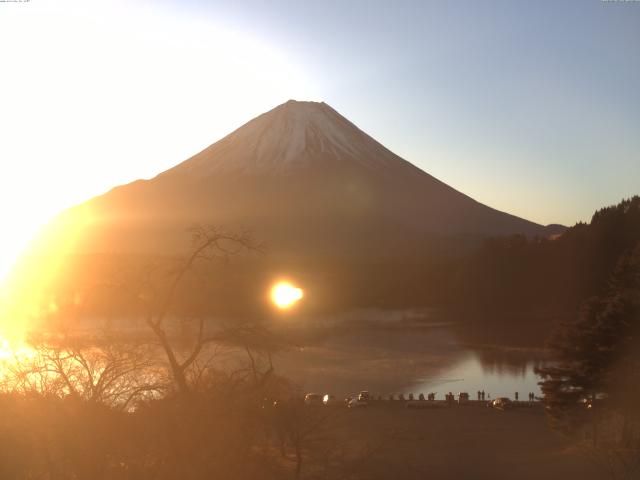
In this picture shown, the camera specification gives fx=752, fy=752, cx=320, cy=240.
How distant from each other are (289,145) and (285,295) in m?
43.6

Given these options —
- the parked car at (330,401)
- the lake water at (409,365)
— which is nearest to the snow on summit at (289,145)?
the lake water at (409,365)

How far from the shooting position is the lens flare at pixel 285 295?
A: 3429 cm

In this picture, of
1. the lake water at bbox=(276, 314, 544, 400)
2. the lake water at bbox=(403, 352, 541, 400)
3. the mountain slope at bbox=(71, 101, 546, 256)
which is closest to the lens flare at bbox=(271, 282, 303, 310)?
the lake water at bbox=(276, 314, 544, 400)

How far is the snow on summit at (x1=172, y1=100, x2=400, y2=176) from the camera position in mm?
76312

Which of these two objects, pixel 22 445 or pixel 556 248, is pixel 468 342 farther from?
pixel 22 445

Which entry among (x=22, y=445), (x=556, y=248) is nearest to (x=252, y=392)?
(x=22, y=445)

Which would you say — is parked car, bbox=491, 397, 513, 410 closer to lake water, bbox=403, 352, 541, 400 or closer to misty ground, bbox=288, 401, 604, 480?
misty ground, bbox=288, 401, 604, 480

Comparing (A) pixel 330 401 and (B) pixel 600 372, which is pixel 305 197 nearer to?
(A) pixel 330 401

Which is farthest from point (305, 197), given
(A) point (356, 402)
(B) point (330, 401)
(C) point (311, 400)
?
(C) point (311, 400)

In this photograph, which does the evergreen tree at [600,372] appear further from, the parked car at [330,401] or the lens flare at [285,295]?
the lens flare at [285,295]

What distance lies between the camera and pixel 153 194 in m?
73.8

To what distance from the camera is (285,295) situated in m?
37.9

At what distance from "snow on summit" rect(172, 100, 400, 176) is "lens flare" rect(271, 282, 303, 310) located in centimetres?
3467

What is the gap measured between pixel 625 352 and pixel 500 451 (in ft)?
8.25
